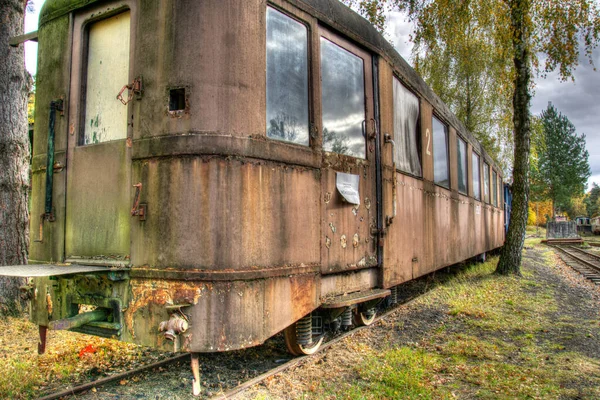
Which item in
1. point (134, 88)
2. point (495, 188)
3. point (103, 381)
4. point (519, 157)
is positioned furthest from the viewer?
point (495, 188)

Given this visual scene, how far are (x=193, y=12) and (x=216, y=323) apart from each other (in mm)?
2108

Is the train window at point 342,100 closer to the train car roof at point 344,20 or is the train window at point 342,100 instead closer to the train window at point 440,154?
the train car roof at point 344,20

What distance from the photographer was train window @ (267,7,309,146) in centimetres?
350

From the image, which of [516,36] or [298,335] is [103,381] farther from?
[516,36]

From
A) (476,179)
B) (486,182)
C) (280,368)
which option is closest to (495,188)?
(486,182)

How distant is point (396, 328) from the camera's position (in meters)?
5.53

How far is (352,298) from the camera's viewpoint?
4.08 metres

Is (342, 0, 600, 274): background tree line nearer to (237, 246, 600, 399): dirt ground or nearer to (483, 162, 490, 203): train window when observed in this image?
(483, 162, 490, 203): train window

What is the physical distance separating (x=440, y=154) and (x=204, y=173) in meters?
5.30

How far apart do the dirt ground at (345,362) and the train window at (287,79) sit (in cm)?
191

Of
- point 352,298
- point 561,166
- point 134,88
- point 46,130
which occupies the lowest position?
point 352,298

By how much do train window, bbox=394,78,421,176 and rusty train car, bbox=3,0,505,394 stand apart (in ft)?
2.50

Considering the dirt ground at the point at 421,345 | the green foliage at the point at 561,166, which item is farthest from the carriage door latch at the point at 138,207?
the green foliage at the point at 561,166

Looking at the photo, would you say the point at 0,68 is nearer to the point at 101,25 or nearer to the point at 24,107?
the point at 24,107
